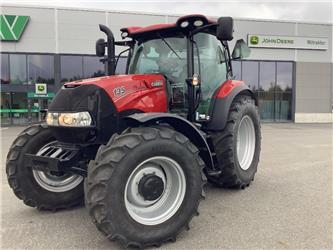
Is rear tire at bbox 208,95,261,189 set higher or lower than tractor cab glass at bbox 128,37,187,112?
lower

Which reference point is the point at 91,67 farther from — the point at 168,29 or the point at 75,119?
the point at 75,119

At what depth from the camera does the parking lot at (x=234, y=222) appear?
334 centimetres

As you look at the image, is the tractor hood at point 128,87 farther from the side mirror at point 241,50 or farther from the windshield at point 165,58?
the side mirror at point 241,50

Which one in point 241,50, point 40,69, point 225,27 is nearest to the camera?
point 225,27

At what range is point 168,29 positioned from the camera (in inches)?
178

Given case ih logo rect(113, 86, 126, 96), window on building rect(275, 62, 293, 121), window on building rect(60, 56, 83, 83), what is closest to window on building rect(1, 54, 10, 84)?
window on building rect(60, 56, 83, 83)

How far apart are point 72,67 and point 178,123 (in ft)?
61.8

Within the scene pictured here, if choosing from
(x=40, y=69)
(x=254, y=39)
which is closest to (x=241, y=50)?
(x=40, y=69)

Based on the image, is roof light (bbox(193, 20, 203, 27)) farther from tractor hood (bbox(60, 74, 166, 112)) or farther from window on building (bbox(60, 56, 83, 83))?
window on building (bbox(60, 56, 83, 83))

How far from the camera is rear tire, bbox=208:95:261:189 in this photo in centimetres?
472

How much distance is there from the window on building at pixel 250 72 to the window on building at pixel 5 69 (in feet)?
51.2

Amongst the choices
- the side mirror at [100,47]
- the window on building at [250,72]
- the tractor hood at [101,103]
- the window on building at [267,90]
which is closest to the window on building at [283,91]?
the window on building at [267,90]

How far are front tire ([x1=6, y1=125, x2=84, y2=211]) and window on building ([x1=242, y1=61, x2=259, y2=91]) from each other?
2062 centimetres

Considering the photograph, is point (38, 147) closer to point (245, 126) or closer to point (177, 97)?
point (177, 97)
